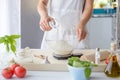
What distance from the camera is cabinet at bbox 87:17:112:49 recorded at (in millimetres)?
1146

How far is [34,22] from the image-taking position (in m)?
1.32

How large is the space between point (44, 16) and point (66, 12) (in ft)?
0.45

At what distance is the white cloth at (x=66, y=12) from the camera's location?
126 cm

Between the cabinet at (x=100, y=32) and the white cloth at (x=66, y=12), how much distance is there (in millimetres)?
67

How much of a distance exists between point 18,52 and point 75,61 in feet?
1.23

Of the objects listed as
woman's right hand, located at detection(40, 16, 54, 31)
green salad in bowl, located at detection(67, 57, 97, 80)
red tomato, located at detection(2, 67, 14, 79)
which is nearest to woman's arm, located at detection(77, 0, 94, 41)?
woman's right hand, located at detection(40, 16, 54, 31)

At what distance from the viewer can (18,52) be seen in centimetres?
120

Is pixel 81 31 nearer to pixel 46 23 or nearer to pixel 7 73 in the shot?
pixel 46 23

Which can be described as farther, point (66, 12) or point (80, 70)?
point (66, 12)

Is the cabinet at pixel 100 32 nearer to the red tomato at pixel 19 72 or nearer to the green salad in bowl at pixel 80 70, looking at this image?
the green salad in bowl at pixel 80 70

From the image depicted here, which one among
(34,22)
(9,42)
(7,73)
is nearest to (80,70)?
(7,73)

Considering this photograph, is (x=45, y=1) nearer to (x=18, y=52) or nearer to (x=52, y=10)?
(x=52, y=10)

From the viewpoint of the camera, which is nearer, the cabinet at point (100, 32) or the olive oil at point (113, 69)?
the olive oil at point (113, 69)

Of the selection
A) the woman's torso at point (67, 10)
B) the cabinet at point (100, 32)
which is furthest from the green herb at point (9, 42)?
the cabinet at point (100, 32)
